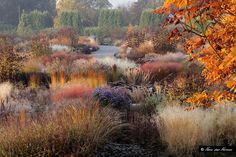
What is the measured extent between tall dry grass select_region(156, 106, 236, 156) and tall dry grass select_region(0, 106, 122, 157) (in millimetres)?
951

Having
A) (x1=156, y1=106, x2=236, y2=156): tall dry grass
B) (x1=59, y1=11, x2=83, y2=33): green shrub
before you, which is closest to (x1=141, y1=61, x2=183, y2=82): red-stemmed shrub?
(x1=156, y1=106, x2=236, y2=156): tall dry grass

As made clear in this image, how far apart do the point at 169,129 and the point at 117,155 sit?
1.02m

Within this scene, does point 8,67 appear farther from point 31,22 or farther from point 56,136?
point 31,22

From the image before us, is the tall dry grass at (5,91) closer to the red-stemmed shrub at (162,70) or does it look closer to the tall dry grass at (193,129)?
the tall dry grass at (193,129)

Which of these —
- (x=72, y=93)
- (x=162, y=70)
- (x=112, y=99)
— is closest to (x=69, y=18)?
(x=162, y=70)

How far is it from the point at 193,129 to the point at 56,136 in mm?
2128

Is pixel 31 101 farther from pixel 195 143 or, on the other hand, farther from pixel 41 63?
pixel 41 63

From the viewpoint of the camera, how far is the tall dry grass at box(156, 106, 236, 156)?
584 cm

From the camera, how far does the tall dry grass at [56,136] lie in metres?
5.03

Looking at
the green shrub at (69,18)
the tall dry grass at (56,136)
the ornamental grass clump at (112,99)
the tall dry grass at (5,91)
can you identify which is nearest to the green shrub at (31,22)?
the green shrub at (69,18)

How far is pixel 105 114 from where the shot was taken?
6434 millimetres

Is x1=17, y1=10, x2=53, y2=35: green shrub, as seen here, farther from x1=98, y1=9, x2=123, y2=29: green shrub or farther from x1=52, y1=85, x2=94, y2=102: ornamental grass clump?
x1=52, y1=85, x2=94, y2=102: ornamental grass clump

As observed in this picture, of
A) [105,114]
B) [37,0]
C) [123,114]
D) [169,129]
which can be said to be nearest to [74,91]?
[123,114]

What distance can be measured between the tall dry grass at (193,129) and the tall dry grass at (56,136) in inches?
37.5
